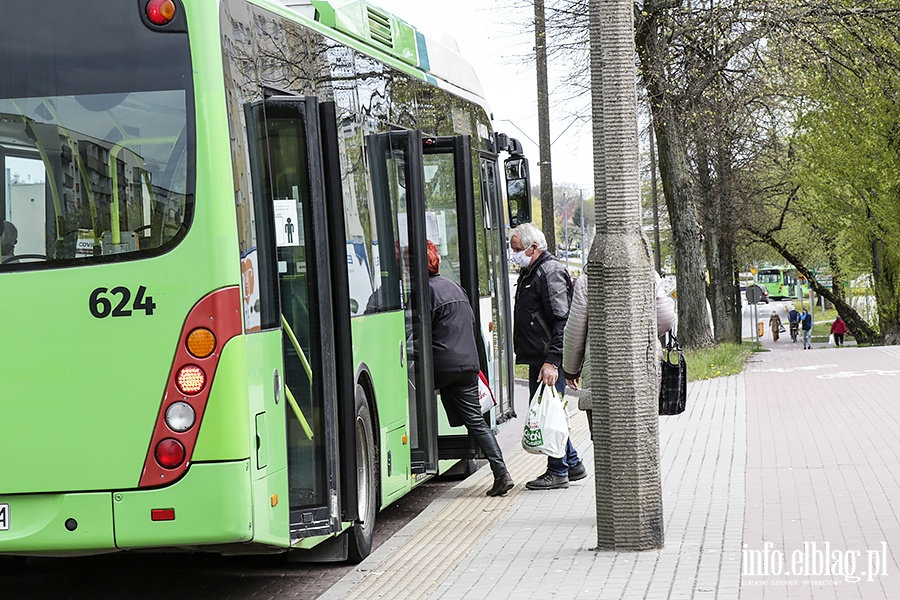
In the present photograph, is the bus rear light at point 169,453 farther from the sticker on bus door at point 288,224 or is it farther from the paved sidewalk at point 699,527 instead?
the paved sidewalk at point 699,527

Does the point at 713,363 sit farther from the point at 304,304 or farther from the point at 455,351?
the point at 304,304

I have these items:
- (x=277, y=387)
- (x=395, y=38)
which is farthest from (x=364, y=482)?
(x=395, y=38)

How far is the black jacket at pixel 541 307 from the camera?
1043 centimetres

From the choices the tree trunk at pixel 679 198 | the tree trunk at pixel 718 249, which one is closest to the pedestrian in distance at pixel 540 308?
the tree trunk at pixel 679 198

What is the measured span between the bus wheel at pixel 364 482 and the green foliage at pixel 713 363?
13.6 m

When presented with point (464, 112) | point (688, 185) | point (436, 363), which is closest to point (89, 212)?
point (436, 363)

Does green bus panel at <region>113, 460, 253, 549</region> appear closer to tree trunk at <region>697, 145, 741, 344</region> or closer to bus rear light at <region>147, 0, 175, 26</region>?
bus rear light at <region>147, 0, 175, 26</region>

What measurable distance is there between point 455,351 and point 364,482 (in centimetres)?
203

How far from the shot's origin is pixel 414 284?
952 centimetres

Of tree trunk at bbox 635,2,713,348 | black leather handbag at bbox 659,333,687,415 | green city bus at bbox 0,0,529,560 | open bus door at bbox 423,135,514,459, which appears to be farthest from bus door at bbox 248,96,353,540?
tree trunk at bbox 635,2,713,348

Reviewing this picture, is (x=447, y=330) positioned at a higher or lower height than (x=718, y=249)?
lower

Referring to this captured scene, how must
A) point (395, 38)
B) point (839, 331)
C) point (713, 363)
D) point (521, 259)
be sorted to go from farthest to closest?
1. point (839, 331)
2. point (713, 363)
3. point (521, 259)
4. point (395, 38)

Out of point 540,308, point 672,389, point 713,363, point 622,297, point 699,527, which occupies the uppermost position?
point 622,297

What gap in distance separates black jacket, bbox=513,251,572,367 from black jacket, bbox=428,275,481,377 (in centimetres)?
65
